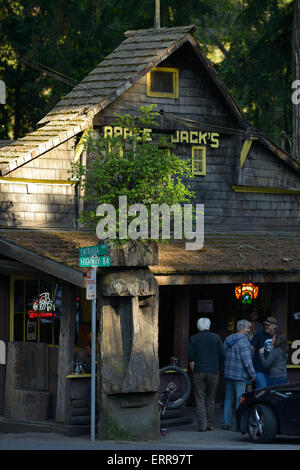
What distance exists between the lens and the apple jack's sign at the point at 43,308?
1883 cm

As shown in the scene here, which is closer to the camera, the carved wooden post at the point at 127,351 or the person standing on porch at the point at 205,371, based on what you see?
the carved wooden post at the point at 127,351

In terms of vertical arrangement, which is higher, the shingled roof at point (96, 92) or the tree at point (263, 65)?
the tree at point (263, 65)

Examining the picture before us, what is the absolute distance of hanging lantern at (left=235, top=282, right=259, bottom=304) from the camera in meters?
21.2

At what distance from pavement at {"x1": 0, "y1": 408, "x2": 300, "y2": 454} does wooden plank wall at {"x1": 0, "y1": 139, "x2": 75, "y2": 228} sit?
5050 mm

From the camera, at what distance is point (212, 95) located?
23500mm

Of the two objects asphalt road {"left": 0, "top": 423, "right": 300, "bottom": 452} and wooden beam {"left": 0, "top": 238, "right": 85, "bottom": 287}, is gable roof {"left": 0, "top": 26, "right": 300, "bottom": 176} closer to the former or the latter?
wooden beam {"left": 0, "top": 238, "right": 85, "bottom": 287}

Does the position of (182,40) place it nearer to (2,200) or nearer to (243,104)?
(2,200)

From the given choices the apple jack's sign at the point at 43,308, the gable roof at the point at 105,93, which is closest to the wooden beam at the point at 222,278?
the apple jack's sign at the point at 43,308

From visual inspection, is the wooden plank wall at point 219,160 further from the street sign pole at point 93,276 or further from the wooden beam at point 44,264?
the street sign pole at point 93,276

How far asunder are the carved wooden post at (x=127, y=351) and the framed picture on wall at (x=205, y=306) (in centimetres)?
500

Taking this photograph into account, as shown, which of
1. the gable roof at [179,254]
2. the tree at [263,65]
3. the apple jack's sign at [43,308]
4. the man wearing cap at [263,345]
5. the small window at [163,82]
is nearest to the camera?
the gable roof at [179,254]

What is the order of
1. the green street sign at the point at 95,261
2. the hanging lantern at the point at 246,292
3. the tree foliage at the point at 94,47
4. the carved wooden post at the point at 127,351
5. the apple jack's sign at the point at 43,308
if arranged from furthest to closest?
the tree foliage at the point at 94,47 → the hanging lantern at the point at 246,292 → the apple jack's sign at the point at 43,308 → the carved wooden post at the point at 127,351 → the green street sign at the point at 95,261

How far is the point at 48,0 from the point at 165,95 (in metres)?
12.4

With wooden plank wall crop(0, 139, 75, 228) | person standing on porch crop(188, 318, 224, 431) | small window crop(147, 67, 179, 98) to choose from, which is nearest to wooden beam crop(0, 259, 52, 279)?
wooden plank wall crop(0, 139, 75, 228)
